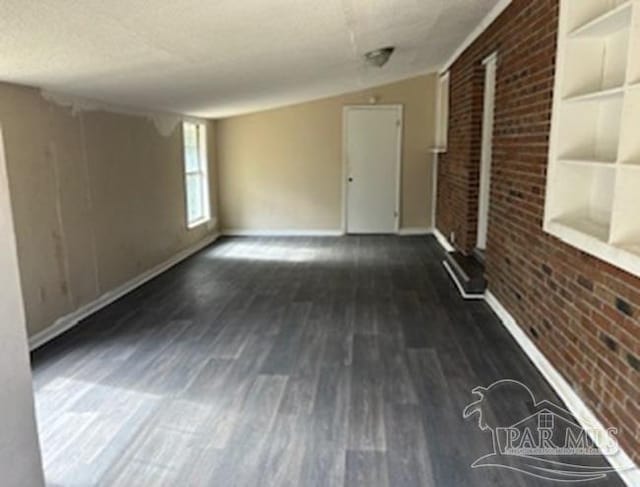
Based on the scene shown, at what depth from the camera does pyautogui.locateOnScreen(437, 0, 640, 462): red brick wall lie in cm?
213

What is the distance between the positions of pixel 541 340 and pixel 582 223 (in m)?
0.79

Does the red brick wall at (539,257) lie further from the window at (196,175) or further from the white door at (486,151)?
the window at (196,175)

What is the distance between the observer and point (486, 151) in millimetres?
5176

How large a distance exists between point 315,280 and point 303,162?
123 inches

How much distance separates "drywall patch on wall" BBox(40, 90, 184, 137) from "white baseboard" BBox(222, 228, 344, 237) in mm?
2085

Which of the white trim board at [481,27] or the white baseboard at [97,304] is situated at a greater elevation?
the white trim board at [481,27]

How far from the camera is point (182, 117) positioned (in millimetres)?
6535

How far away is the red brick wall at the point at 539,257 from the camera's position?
213 centimetres

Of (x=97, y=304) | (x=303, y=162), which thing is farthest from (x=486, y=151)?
(x=97, y=304)

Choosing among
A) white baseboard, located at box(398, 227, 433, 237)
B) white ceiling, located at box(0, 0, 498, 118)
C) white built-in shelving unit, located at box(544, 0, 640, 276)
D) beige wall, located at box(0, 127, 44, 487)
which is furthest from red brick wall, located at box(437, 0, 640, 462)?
white baseboard, located at box(398, 227, 433, 237)

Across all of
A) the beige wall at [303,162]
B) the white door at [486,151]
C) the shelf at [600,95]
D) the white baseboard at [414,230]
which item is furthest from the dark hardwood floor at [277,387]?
the beige wall at [303,162]

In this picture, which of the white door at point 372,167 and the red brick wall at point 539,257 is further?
the white door at point 372,167

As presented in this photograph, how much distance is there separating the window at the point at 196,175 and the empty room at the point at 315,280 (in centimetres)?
66

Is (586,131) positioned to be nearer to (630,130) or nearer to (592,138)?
(592,138)
